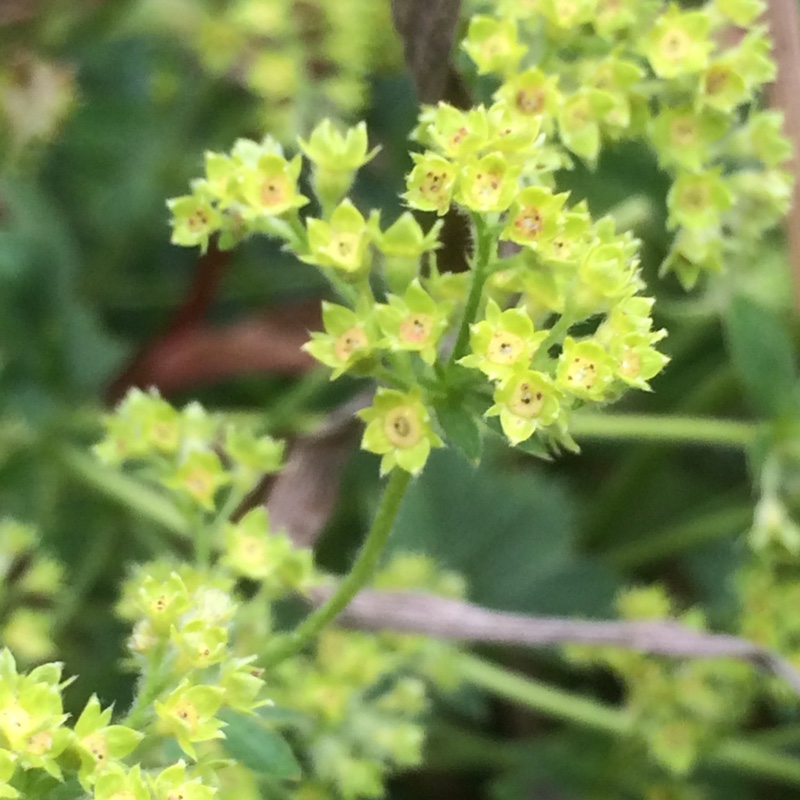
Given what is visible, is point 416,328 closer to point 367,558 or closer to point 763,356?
point 367,558

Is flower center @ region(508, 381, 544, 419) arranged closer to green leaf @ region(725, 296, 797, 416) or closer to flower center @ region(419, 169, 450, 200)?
flower center @ region(419, 169, 450, 200)

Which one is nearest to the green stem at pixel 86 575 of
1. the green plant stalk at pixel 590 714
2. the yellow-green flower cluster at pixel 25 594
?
Answer: the yellow-green flower cluster at pixel 25 594

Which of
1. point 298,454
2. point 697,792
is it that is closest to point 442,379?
point 298,454

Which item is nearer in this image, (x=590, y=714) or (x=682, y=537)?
(x=590, y=714)

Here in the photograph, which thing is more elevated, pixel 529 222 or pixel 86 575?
pixel 529 222

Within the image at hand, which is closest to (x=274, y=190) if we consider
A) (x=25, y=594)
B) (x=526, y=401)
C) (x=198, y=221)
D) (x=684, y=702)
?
(x=198, y=221)

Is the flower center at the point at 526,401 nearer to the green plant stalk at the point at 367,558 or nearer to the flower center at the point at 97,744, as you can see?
the green plant stalk at the point at 367,558

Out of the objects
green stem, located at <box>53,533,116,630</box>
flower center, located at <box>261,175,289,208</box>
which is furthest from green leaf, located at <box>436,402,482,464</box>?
green stem, located at <box>53,533,116,630</box>
